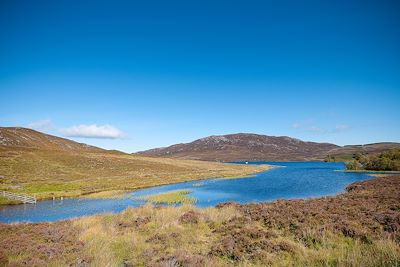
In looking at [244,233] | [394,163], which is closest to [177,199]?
[244,233]

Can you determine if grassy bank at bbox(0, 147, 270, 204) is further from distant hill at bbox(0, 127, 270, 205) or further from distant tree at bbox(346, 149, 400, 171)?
distant tree at bbox(346, 149, 400, 171)

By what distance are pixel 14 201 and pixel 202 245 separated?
39710 millimetres

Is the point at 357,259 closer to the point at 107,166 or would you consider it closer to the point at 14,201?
the point at 14,201

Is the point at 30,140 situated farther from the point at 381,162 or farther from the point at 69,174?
the point at 381,162

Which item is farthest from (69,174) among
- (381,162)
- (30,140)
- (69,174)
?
(381,162)

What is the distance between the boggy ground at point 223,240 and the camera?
1117 cm

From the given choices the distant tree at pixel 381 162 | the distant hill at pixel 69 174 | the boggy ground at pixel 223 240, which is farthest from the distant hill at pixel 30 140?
the distant tree at pixel 381 162

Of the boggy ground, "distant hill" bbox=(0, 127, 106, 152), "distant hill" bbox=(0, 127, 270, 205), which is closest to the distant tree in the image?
"distant hill" bbox=(0, 127, 270, 205)

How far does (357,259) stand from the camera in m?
9.46

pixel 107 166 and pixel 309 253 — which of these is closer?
pixel 309 253

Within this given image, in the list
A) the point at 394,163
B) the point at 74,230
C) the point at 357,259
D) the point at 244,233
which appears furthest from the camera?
the point at 394,163

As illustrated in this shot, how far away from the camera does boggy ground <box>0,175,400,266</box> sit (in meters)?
11.2

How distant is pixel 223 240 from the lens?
14250 mm

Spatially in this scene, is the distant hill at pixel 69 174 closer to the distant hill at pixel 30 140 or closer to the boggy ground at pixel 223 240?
the distant hill at pixel 30 140
